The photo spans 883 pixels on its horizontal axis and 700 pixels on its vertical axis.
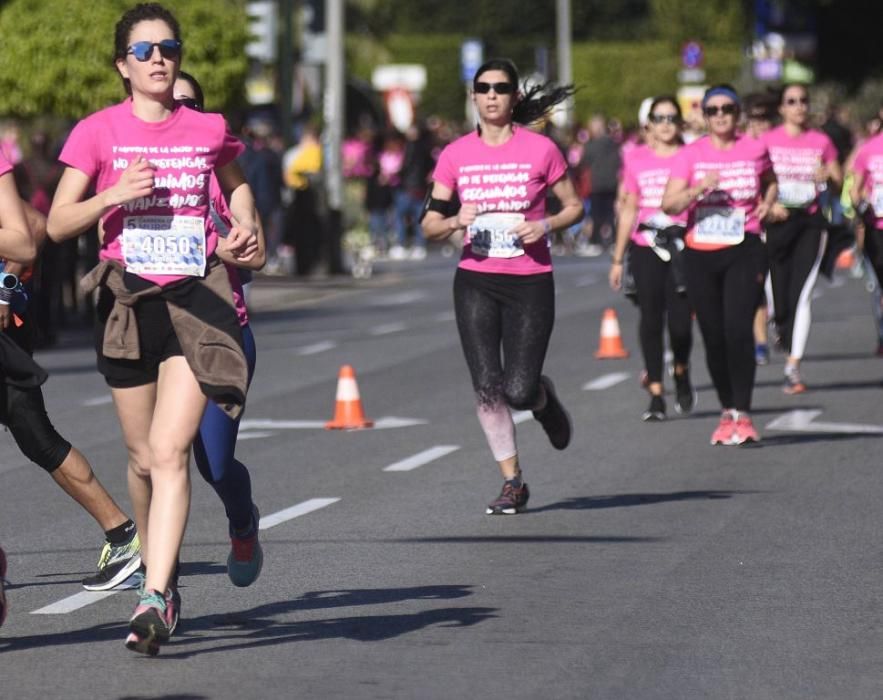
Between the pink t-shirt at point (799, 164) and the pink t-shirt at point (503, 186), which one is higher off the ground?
the pink t-shirt at point (503, 186)

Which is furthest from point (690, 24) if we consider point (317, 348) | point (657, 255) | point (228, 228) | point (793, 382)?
point (228, 228)

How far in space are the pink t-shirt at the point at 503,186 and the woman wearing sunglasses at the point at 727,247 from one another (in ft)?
7.86

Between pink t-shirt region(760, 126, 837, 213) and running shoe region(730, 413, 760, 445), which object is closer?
running shoe region(730, 413, 760, 445)

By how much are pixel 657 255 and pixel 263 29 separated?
1483 centimetres

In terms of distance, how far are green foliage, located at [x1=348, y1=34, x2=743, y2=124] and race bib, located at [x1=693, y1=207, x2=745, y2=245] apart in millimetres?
69241

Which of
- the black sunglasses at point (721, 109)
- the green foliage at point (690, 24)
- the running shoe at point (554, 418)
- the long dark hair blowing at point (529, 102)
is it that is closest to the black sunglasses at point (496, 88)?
the long dark hair blowing at point (529, 102)

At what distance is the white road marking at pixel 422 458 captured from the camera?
11.7 meters

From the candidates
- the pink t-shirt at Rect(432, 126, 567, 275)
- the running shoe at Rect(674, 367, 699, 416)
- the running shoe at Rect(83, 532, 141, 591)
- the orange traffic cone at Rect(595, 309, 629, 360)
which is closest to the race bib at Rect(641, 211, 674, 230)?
the running shoe at Rect(674, 367, 699, 416)

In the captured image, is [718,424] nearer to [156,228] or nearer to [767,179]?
[767,179]

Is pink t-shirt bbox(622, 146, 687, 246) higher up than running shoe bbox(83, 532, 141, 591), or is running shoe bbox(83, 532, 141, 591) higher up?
pink t-shirt bbox(622, 146, 687, 246)

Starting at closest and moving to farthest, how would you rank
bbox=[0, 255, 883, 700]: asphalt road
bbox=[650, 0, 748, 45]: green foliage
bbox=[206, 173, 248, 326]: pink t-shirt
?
bbox=[0, 255, 883, 700]: asphalt road → bbox=[206, 173, 248, 326]: pink t-shirt → bbox=[650, 0, 748, 45]: green foliage

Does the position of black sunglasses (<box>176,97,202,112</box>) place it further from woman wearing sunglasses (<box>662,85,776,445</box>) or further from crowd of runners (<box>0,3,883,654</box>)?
woman wearing sunglasses (<box>662,85,776,445</box>)

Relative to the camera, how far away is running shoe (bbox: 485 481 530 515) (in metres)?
10.0

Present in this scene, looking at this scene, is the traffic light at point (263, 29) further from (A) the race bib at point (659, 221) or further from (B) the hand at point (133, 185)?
(B) the hand at point (133, 185)
